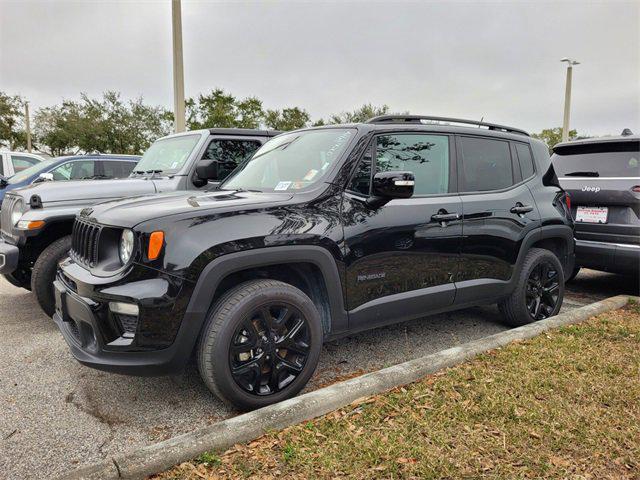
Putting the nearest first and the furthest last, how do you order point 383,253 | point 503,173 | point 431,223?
point 383,253 < point 431,223 < point 503,173

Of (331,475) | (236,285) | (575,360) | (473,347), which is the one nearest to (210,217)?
(236,285)

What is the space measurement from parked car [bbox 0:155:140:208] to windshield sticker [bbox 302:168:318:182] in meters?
5.75

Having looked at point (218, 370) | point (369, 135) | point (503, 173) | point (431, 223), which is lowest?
point (218, 370)

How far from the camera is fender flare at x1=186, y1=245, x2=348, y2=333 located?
8.50ft

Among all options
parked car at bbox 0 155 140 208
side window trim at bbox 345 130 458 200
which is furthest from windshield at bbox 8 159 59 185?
side window trim at bbox 345 130 458 200

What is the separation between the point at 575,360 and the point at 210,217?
270 centimetres

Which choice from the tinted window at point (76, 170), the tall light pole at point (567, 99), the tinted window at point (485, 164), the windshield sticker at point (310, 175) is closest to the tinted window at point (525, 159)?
the tinted window at point (485, 164)

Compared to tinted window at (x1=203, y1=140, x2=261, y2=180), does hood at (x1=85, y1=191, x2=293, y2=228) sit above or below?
below

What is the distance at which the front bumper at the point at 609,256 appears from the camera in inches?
194

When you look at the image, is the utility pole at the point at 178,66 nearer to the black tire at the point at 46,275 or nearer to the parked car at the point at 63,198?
the parked car at the point at 63,198

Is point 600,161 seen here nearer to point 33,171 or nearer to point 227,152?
point 227,152

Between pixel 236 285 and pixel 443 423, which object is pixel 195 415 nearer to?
pixel 236 285

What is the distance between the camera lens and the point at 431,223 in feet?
11.6

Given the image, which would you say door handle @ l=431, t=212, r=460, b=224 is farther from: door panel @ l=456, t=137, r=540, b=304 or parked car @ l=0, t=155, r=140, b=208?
parked car @ l=0, t=155, r=140, b=208
